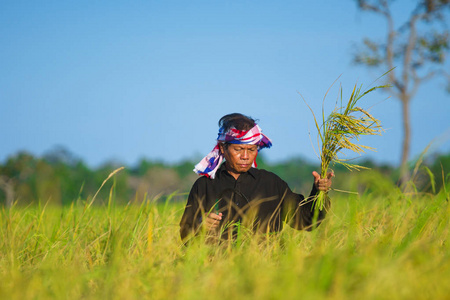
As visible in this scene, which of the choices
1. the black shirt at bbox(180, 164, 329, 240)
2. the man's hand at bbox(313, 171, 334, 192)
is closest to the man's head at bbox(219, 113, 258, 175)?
the black shirt at bbox(180, 164, 329, 240)

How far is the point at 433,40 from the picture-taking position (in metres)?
16.4

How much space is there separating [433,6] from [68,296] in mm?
17321

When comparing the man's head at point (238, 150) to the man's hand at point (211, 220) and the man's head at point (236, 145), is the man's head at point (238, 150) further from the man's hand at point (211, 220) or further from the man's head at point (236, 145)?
the man's hand at point (211, 220)

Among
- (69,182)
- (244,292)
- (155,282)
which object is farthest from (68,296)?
(69,182)

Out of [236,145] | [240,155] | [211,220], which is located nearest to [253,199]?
[240,155]

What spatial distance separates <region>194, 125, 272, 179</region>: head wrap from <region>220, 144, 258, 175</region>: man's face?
6 cm

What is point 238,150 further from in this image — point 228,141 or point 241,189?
point 241,189

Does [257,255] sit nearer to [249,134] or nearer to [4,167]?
[249,134]

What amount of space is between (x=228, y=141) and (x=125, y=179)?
18626 mm

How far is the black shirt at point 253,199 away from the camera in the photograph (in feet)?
13.6

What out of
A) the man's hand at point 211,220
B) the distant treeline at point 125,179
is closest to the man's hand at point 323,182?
the distant treeline at point 125,179

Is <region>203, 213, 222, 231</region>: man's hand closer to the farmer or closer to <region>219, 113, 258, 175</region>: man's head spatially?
the farmer

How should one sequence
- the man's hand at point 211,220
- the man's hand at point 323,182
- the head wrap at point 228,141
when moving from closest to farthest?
the man's hand at point 211,220 < the man's hand at point 323,182 < the head wrap at point 228,141

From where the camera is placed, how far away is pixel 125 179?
22.0 metres
